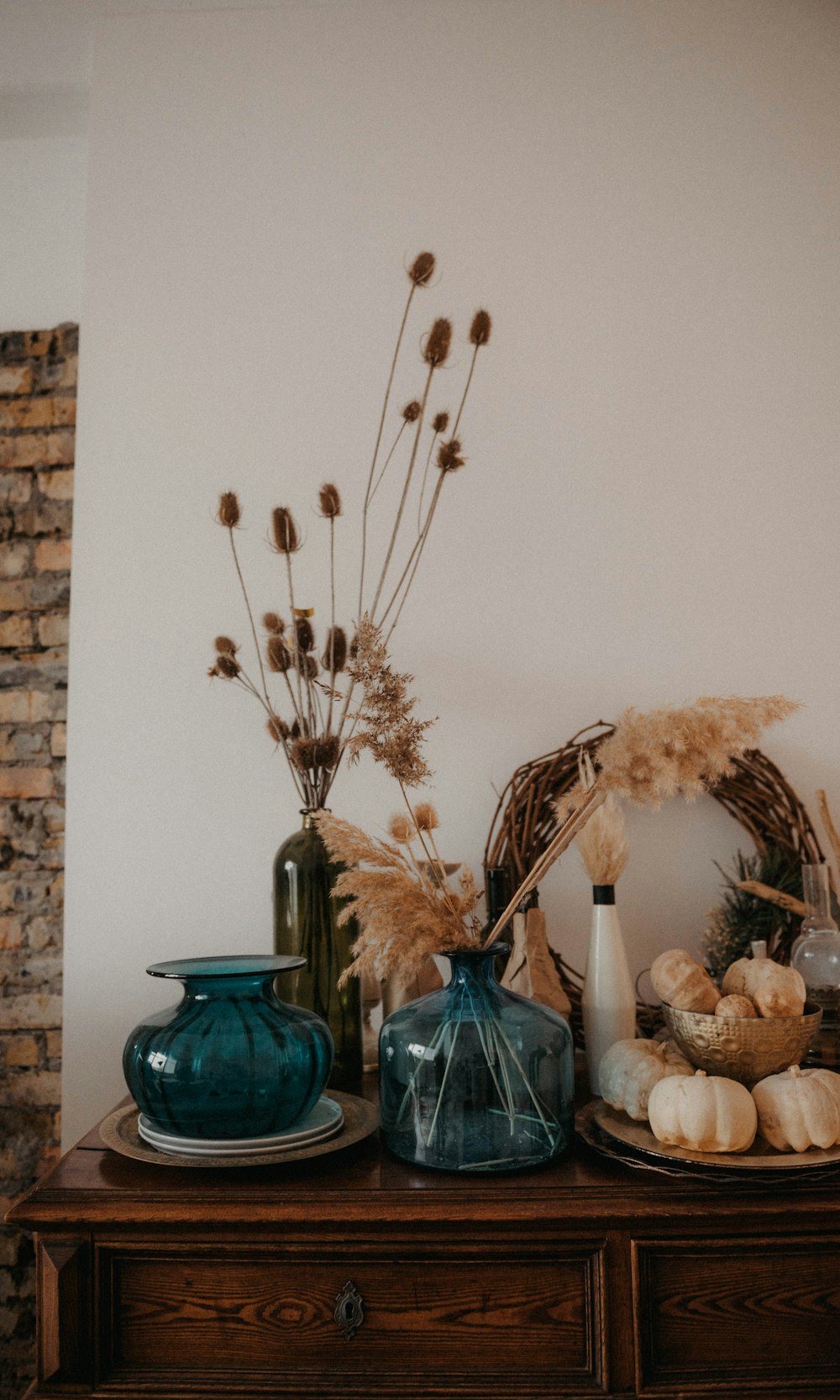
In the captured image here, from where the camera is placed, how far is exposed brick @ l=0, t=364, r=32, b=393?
6.63ft

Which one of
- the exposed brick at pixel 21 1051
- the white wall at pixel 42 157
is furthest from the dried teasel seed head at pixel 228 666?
the white wall at pixel 42 157

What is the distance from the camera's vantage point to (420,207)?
159 cm

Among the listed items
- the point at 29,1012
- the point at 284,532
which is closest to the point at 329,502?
the point at 284,532

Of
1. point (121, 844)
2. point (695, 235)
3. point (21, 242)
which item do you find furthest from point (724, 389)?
point (21, 242)

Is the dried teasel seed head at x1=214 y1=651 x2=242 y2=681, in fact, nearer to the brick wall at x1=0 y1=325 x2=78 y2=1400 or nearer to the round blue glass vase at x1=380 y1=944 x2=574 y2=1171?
the round blue glass vase at x1=380 y1=944 x2=574 y2=1171

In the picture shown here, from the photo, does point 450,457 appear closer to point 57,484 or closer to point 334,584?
point 334,584

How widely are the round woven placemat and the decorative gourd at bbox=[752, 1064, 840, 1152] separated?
0.43 m

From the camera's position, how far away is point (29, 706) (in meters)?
1.93

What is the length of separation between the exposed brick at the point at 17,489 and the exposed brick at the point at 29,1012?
1070mm

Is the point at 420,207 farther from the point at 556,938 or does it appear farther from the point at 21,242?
the point at 556,938

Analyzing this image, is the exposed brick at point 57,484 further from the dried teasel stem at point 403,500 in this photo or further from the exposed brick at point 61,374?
the dried teasel stem at point 403,500

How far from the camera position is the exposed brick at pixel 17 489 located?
6.54ft

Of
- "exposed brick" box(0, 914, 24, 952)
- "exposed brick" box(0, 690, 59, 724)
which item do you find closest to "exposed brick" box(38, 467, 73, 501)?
"exposed brick" box(0, 690, 59, 724)

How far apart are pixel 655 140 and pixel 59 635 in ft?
4.97
